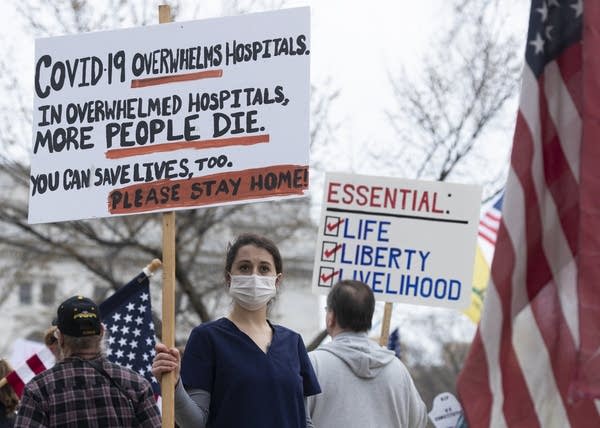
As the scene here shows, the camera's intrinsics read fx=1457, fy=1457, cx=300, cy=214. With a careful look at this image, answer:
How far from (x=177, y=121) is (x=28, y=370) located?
2.75m

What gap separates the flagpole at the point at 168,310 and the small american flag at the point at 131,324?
205 centimetres

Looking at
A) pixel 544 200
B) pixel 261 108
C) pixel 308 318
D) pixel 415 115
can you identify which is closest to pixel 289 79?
pixel 261 108

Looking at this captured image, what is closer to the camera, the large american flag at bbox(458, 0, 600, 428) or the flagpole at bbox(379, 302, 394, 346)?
the large american flag at bbox(458, 0, 600, 428)

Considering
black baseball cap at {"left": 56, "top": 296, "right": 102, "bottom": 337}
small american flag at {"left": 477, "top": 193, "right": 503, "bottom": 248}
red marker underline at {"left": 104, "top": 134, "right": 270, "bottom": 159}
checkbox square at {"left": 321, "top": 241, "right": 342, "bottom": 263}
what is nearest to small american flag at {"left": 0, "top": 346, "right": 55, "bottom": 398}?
checkbox square at {"left": 321, "top": 241, "right": 342, "bottom": 263}

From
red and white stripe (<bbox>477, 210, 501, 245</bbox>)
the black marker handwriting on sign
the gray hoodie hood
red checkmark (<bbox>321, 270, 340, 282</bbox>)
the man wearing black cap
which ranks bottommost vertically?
the man wearing black cap

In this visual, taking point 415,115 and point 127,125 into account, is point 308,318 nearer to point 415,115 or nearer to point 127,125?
point 415,115

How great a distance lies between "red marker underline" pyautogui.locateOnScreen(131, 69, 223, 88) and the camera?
6.40 metres

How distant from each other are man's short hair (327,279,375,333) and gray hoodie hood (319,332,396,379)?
54mm

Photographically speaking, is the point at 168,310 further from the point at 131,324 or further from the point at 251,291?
the point at 131,324

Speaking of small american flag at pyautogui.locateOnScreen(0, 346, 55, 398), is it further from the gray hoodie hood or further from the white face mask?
the white face mask

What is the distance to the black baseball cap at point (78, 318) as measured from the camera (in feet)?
19.7

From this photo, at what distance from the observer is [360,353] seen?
22.5 ft

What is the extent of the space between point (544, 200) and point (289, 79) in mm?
2190

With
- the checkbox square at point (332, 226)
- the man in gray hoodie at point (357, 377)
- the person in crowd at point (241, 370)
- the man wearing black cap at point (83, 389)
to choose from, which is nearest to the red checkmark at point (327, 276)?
the checkbox square at point (332, 226)
